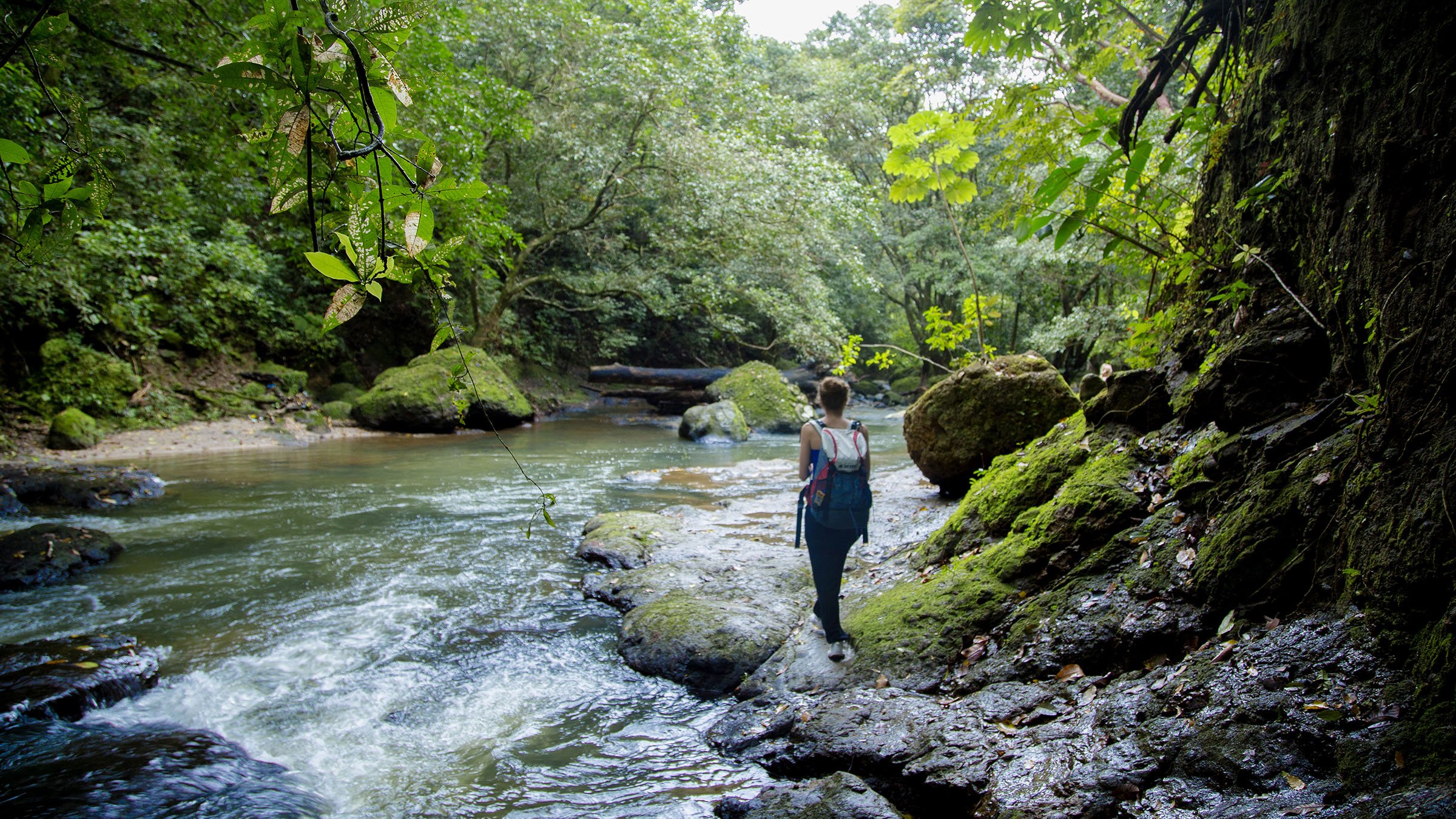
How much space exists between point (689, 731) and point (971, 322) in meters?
4.63

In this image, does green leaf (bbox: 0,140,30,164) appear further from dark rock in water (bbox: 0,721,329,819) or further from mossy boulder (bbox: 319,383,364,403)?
mossy boulder (bbox: 319,383,364,403)

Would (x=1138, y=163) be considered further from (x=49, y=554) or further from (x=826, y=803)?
(x=49, y=554)

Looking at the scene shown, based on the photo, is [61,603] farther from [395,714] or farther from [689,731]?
[689,731]

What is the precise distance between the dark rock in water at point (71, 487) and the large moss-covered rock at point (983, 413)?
9478mm

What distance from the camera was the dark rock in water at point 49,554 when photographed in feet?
19.8

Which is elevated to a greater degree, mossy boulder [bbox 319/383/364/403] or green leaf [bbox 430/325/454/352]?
green leaf [bbox 430/325/454/352]

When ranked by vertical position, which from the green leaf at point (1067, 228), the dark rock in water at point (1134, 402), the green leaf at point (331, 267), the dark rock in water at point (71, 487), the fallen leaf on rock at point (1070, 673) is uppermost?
the green leaf at point (1067, 228)

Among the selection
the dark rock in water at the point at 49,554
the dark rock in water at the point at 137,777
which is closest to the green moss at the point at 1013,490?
the dark rock in water at the point at 137,777

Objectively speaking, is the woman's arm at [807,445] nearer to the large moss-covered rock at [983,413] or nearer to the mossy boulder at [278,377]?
the large moss-covered rock at [983,413]

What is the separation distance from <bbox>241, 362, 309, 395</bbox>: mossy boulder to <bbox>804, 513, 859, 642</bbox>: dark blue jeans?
15637mm

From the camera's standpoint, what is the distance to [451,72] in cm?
1230

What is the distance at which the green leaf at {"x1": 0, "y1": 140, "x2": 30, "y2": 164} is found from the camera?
1.33 metres

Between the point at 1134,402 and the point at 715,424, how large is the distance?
12.6 metres

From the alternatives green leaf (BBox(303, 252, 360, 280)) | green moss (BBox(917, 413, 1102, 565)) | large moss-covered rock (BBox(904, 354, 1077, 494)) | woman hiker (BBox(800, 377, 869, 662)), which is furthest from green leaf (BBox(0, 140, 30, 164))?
large moss-covered rock (BBox(904, 354, 1077, 494))
